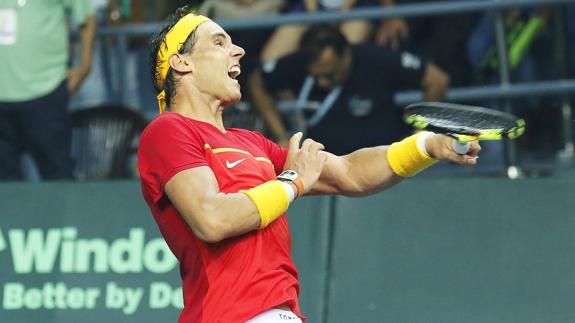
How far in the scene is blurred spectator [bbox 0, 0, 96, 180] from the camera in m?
8.35

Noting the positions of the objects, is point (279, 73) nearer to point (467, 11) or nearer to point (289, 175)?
point (467, 11)

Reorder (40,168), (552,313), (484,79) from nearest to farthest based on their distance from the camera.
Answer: (552,313), (40,168), (484,79)

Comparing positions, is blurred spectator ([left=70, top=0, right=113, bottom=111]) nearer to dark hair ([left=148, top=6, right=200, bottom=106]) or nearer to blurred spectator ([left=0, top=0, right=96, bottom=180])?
blurred spectator ([left=0, top=0, right=96, bottom=180])

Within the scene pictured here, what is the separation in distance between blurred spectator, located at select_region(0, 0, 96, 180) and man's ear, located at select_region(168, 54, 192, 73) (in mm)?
3499

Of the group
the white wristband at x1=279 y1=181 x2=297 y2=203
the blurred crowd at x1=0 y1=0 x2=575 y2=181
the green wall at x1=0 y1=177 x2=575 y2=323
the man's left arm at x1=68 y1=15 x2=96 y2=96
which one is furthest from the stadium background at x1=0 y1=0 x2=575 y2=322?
the white wristband at x1=279 y1=181 x2=297 y2=203

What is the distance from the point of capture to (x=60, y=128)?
8.41 m

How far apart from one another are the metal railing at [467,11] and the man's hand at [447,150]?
364 cm

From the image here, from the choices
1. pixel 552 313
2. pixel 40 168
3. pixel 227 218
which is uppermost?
pixel 227 218

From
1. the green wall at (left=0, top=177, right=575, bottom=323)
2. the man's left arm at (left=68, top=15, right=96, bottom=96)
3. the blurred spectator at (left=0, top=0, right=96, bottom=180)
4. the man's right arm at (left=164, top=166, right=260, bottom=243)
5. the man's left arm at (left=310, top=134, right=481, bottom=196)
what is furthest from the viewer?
the man's left arm at (left=68, top=15, right=96, bottom=96)

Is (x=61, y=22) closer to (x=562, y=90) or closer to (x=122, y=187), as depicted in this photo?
(x=122, y=187)

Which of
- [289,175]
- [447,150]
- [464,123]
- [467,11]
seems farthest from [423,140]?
[467,11]

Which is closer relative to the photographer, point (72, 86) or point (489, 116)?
point (489, 116)

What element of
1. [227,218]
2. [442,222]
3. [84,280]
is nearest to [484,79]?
[442,222]

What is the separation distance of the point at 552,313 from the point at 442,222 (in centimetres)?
76
